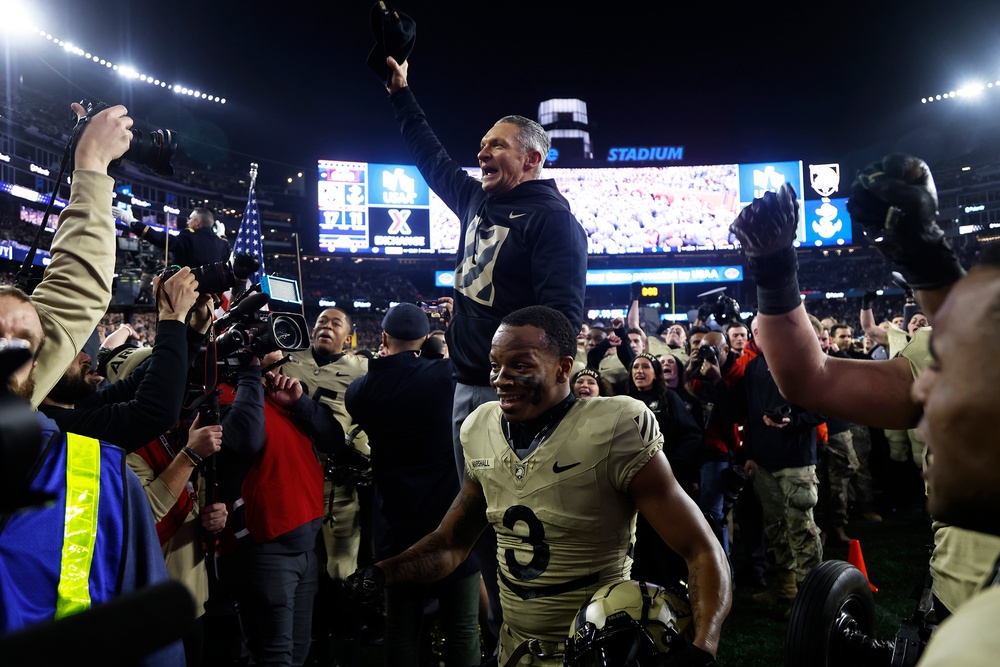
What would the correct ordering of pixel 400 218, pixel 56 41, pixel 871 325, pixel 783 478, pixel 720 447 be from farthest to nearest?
pixel 56 41 < pixel 400 218 < pixel 871 325 < pixel 720 447 < pixel 783 478

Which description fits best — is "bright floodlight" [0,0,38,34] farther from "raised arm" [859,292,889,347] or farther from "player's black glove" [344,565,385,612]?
"player's black glove" [344,565,385,612]

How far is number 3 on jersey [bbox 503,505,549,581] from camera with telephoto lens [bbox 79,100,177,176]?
1.86 meters

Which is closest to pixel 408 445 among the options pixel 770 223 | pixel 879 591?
pixel 770 223

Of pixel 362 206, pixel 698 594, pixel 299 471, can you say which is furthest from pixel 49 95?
pixel 698 594

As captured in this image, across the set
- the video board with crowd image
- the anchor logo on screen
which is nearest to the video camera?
the video board with crowd image

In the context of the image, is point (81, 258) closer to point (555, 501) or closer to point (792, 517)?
point (555, 501)

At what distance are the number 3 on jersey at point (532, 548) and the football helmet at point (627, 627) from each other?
12.4 inches

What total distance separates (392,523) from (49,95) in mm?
43229

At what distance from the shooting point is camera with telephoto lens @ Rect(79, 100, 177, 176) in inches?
103

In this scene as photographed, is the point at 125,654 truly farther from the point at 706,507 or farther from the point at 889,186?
the point at 706,507

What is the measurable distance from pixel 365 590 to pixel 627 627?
3.07 ft

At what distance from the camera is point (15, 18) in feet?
105

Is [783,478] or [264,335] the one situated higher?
[264,335]

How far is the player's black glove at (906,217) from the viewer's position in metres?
2.03
